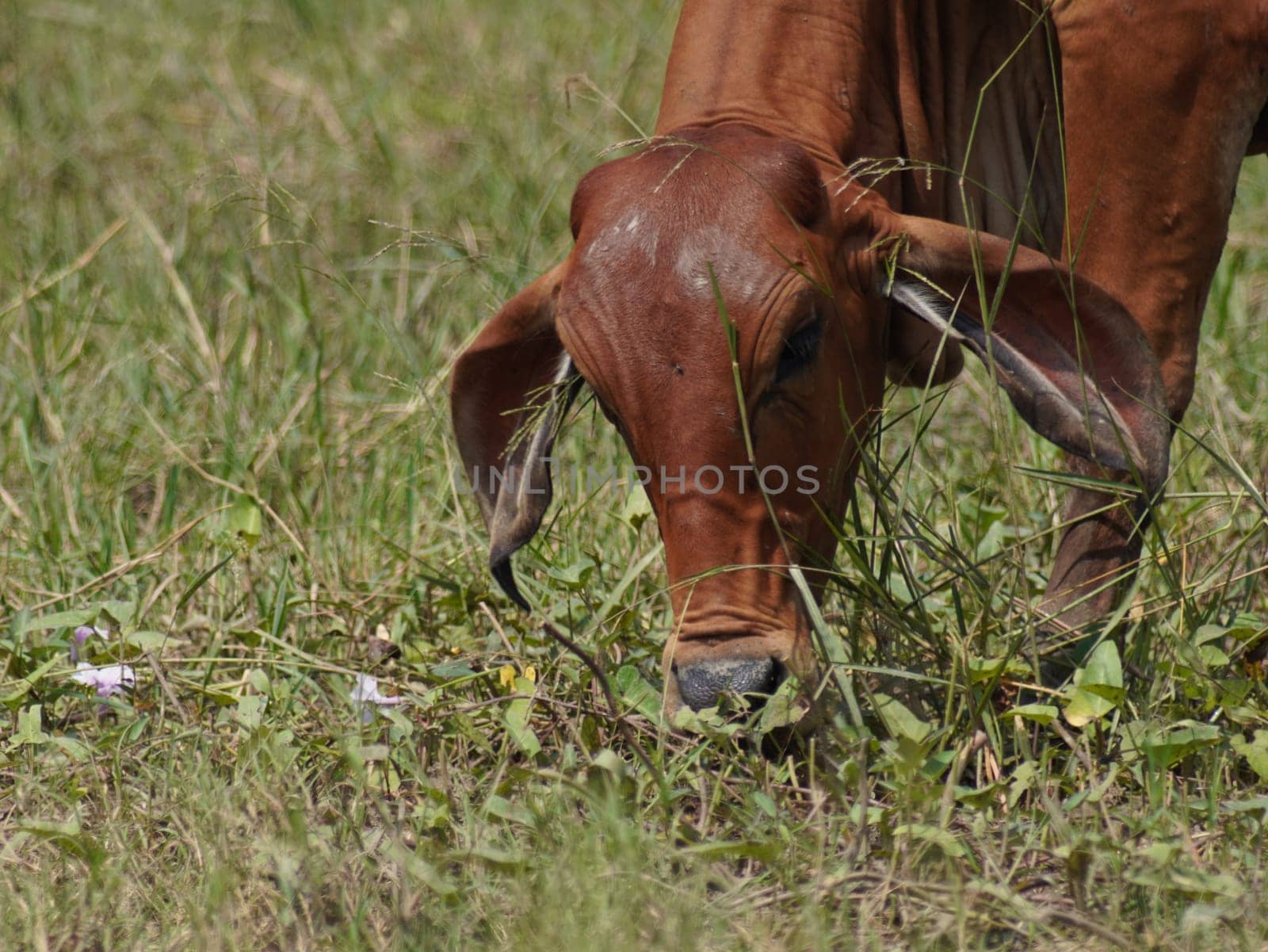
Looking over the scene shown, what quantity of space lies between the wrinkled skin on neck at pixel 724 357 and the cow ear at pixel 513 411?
234 mm

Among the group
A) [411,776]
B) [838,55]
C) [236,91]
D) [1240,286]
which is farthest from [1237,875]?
[236,91]

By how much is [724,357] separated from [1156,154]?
973 mm

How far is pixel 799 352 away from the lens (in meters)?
3.02

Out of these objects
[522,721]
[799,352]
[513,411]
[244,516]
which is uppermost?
[799,352]

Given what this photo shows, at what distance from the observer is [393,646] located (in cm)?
391

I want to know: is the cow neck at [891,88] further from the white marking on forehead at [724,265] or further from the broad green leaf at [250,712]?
the broad green leaf at [250,712]

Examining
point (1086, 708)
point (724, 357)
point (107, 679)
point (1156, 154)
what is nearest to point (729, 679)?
point (724, 357)

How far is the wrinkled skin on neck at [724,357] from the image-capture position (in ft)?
9.61

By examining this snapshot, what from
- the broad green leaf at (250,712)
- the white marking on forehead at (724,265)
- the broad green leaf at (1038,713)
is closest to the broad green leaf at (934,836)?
Result: the broad green leaf at (1038,713)

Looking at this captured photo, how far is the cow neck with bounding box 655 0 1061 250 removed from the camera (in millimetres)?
3387

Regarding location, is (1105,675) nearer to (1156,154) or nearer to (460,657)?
(1156,154)

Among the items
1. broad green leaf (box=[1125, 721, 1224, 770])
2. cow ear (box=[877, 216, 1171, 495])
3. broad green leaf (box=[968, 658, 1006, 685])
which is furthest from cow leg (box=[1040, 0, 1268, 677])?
broad green leaf (box=[1125, 721, 1224, 770])

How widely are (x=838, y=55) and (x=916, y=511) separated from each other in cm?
92

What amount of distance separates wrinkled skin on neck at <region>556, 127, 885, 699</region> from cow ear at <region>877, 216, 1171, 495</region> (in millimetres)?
121
